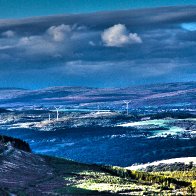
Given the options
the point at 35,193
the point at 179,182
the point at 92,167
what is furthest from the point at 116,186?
the point at 92,167

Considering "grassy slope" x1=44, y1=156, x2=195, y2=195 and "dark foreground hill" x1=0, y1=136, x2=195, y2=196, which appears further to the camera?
"grassy slope" x1=44, y1=156, x2=195, y2=195

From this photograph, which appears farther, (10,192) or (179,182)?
(179,182)

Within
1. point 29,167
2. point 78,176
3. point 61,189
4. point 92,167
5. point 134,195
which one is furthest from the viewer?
point 92,167

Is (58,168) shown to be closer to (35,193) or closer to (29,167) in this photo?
(29,167)

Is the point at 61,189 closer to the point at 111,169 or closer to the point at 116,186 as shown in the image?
the point at 116,186

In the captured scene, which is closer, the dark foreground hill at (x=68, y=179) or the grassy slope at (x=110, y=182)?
the dark foreground hill at (x=68, y=179)

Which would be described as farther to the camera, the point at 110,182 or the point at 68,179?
the point at 68,179

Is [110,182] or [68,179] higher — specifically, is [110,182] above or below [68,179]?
below

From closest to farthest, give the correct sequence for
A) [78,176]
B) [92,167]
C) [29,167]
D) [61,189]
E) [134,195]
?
[134,195] < [61,189] < [78,176] < [29,167] < [92,167]
